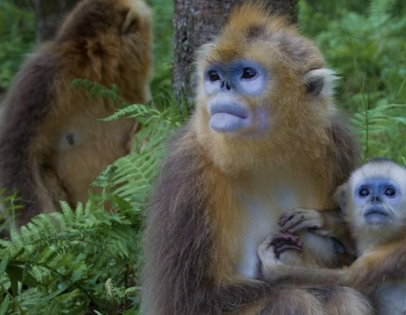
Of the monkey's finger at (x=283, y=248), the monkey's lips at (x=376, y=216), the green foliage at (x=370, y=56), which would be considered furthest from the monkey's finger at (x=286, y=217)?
the green foliage at (x=370, y=56)

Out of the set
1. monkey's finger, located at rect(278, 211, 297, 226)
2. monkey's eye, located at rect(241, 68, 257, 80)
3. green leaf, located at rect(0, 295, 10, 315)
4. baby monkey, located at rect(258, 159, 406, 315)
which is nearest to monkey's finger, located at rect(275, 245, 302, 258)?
baby monkey, located at rect(258, 159, 406, 315)

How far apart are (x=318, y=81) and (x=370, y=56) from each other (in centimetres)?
433

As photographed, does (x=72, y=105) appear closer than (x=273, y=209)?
No

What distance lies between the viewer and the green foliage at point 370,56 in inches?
228

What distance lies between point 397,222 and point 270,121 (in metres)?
0.74

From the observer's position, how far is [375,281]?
3.77 metres

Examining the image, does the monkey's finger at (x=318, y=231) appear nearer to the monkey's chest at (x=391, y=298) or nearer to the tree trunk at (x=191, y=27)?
the monkey's chest at (x=391, y=298)

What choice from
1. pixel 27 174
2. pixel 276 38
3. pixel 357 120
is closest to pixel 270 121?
pixel 276 38

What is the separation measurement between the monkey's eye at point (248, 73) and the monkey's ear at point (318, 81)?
25 cm

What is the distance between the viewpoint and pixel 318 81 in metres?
3.73

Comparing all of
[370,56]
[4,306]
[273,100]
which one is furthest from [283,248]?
[370,56]

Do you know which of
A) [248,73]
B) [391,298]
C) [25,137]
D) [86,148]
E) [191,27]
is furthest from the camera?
[86,148]

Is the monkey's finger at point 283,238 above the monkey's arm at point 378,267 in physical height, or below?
above

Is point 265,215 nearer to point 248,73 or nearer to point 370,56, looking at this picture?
point 248,73
